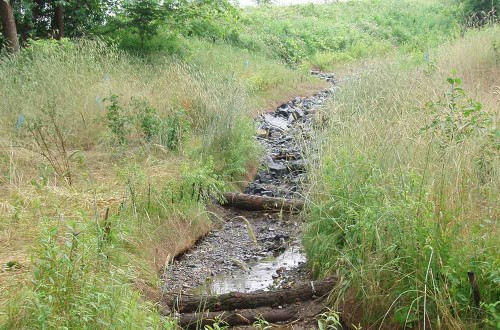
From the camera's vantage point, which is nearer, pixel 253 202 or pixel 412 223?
pixel 412 223

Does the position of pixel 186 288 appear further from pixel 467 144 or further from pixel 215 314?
pixel 467 144

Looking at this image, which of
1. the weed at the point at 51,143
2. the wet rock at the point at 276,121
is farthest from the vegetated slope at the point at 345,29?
the weed at the point at 51,143

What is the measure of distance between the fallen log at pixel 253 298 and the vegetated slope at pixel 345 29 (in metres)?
12.4

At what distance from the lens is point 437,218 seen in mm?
4309

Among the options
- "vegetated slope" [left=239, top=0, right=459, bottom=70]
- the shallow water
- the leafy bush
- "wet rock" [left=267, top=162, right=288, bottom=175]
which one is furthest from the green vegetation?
"vegetated slope" [left=239, top=0, right=459, bottom=70]

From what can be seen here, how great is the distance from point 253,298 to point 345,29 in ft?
68.1

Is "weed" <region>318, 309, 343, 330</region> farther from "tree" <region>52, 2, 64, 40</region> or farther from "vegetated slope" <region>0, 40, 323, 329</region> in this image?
"tree" <region>52, 2, 64, 40</region>

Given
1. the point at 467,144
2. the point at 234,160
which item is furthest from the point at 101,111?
the point at 467,144

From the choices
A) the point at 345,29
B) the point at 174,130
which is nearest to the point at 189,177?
the point at 174,130

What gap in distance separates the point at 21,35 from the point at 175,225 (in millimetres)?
8569

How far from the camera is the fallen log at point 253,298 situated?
4.93 m

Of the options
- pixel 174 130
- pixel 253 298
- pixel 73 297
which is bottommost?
pixel 253 298

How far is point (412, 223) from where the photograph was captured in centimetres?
445

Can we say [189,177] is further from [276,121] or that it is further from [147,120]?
[276,121]
